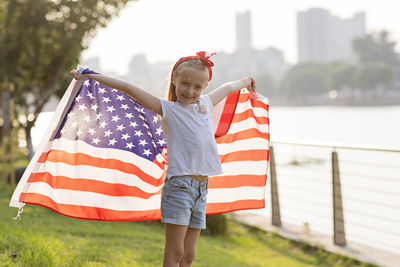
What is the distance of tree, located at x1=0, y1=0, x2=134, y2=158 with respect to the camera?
9.21 meters

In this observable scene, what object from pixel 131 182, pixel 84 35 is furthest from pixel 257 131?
pixel 84 35

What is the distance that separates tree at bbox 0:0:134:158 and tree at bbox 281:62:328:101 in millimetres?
87374

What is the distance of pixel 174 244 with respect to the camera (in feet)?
8.21

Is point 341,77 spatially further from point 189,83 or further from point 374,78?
point 189,83

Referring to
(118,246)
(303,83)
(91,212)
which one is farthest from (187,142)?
(303,83)

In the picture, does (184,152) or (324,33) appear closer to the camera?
(184,152)

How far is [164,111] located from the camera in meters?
2.56

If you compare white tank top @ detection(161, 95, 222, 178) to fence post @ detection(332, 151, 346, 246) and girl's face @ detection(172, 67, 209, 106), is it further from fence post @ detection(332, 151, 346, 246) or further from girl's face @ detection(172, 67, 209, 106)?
fence post @ detection(332, 151, 346, 246)

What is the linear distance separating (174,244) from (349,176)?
18400 millimetres

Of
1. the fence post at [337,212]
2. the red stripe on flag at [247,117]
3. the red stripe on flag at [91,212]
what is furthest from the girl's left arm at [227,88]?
the fence post at [337,212]

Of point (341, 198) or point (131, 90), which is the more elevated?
point (131, 90)

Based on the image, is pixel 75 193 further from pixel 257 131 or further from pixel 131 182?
pixel 257 131

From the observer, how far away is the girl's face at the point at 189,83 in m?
2.53

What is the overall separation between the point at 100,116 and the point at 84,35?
6809mm
